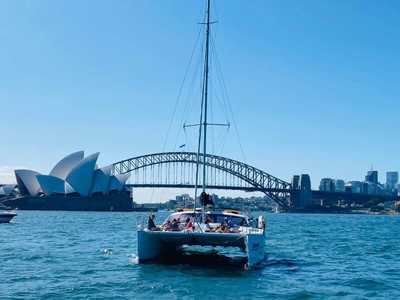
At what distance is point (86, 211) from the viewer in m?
146

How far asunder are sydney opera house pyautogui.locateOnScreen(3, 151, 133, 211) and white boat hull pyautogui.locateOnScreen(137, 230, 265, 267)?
107 m

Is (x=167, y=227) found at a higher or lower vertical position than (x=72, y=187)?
lower

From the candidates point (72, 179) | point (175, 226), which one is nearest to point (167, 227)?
point (175, 226)

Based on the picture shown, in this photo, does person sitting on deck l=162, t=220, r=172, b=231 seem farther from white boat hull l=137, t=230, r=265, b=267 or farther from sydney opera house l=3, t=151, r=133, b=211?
sydney opera house l=3, t=151, r=133, b=211

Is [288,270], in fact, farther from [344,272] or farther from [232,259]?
[232,259]

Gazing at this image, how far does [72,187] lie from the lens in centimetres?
13950

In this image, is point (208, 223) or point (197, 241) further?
point (208, 223)

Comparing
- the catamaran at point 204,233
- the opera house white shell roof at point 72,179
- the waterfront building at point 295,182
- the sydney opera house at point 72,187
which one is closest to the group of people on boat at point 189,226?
the catamaran at point 204,233

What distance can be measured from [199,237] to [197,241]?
0.75m

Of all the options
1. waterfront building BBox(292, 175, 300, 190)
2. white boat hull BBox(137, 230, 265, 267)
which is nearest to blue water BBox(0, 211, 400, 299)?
white boat hull BBox(137, 230, 265, 267)

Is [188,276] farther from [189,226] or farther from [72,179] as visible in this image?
[72,179]

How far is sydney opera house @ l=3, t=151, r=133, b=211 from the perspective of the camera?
135625 millimetres

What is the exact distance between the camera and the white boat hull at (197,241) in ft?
76.3

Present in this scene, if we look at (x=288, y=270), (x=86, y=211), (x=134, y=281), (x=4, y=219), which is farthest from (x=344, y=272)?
(x=86, y=211)
